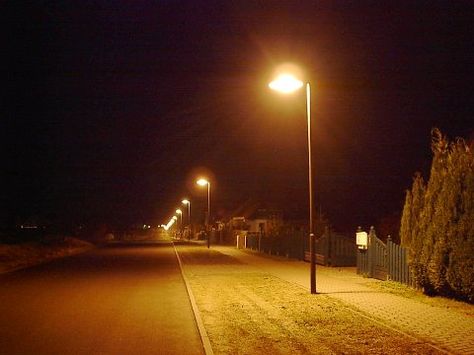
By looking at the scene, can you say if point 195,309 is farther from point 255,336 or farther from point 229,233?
point 229,233

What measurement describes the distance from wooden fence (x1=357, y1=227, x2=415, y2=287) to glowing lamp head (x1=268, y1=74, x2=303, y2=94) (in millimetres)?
5588

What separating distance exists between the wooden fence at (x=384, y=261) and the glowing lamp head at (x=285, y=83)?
5.59 m

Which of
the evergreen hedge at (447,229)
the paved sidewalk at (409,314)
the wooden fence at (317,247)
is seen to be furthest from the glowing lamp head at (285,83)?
the wooden fence at (317,247)

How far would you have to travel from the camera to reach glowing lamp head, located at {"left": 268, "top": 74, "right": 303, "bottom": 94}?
14133 millimetres

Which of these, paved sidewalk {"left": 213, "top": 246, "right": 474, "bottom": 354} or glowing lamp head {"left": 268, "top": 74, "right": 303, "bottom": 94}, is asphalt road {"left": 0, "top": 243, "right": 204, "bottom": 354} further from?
glowing lamp head {"left": 268, "top": 74, "right": 303, "bottom": 94}

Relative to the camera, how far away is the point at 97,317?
11359mm

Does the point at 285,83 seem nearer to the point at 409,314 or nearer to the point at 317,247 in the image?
the point at 409,314

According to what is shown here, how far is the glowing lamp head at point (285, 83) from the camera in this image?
46.4 feet

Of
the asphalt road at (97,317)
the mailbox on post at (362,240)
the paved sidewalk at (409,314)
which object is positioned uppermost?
the mailbox on post at (362,240)

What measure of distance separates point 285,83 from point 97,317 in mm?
7095

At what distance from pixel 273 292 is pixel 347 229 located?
37.5 meters

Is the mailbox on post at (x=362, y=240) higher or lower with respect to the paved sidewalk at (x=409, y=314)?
higher

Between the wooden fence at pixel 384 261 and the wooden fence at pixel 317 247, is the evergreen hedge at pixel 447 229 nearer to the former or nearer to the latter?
the wooden fence at pixel 384 261

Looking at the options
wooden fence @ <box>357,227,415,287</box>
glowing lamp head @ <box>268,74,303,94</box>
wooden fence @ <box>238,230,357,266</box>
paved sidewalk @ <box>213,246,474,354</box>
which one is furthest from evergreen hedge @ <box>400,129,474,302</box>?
wooden fence @ <box>238,230,357,266</box>
